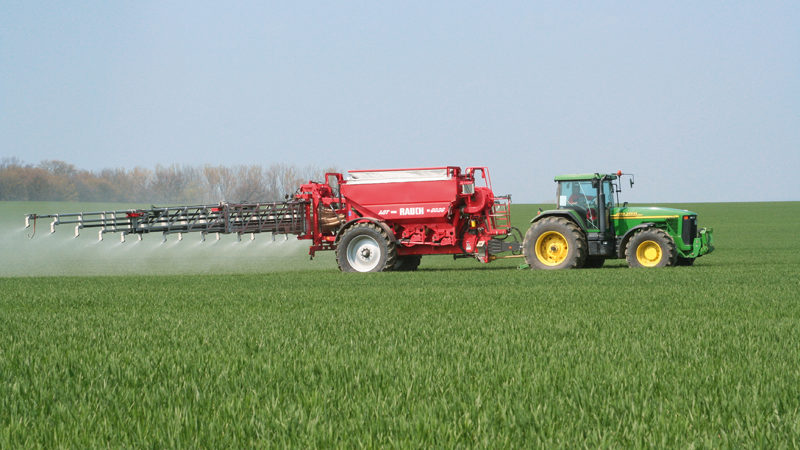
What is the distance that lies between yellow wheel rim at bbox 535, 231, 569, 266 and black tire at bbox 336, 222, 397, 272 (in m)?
3.55

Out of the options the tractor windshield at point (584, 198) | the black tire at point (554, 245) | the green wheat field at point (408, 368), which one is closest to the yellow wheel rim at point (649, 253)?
the tractor windshield at point (584, 198)

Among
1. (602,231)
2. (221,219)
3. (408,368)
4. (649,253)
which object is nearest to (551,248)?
(602,231)

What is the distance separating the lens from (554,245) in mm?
19891

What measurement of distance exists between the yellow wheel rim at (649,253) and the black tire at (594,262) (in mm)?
1401

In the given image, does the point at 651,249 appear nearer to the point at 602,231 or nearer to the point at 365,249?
the point at 602,231

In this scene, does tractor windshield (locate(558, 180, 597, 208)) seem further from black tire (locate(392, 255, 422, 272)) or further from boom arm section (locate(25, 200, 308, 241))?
boom arm section (locate(25, 200, 308, 241))

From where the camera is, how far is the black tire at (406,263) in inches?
882

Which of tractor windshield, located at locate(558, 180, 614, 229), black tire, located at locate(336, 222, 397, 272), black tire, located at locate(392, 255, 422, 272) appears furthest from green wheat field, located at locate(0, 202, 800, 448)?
black tire, located at locate(392, 255, 422, 272)

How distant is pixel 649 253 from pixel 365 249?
680 cm

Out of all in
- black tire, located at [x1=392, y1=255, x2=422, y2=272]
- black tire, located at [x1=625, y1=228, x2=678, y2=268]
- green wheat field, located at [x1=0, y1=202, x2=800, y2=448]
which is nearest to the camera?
green wheat field, located at [x1=0, y1=202, x2=800, y2=448]

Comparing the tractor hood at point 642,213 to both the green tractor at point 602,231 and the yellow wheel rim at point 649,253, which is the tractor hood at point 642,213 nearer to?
the green tractor at point 602,231

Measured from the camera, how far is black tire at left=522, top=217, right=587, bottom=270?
19344 mm

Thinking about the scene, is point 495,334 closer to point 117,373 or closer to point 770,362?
point 770,362

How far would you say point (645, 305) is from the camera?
11391 mm
